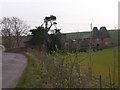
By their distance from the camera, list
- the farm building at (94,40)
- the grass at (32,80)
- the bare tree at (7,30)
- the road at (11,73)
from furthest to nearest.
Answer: the bare tree at (7,30) → the road at (11,73) → the grass at (32,80) → the farm building at (94,40)

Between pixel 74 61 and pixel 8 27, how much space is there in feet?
258

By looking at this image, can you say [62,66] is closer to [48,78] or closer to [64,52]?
[64,52]

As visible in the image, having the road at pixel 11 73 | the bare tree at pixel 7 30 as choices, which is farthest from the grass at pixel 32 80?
the bare tree at pixel 7 30

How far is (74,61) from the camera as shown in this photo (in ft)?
31.8

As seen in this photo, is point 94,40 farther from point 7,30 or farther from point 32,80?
point 7,30

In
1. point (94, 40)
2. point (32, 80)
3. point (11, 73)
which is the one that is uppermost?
point (94, 40)

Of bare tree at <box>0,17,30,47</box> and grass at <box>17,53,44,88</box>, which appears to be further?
bare tree at <box>0,17,30,47</box>

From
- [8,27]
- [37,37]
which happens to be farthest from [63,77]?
[8,27]

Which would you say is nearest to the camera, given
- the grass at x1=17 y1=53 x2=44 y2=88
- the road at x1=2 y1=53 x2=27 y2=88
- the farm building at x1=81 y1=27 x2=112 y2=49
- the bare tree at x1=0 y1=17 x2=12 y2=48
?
the farm building at x1=81 y1=27 x2=112 y2=49

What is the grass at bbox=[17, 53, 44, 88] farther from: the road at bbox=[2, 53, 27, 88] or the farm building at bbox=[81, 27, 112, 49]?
the farm building at bbox=[81, 27, 112, 49]

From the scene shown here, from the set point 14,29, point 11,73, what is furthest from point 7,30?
point 11,73

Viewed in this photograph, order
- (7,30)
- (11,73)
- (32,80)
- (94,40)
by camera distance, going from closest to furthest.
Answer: (32,80)
(94,40)
(11,73)
(7,30)

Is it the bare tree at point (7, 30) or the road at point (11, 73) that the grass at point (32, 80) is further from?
the bare tree at point (7, 30)

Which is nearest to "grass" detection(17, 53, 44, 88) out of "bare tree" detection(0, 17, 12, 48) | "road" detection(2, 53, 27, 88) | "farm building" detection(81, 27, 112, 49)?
"road" detection(2, 53, 27, 88)
